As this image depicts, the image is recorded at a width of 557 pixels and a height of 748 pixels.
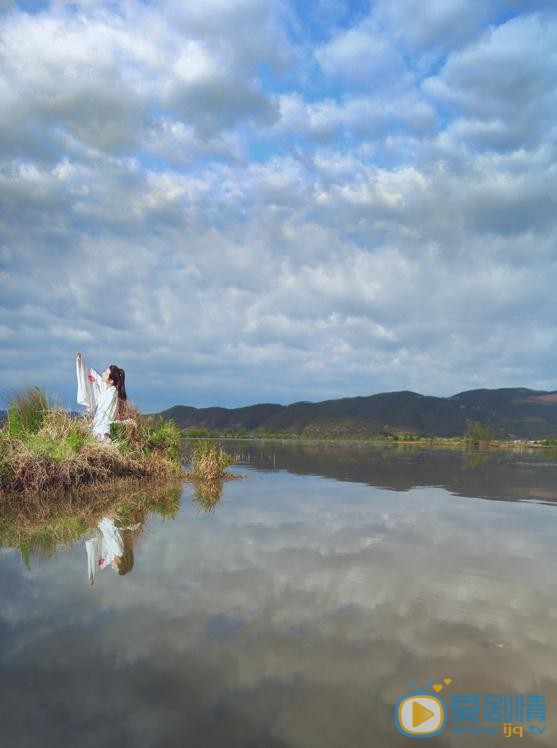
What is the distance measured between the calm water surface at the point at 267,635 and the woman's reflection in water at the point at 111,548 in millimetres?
154

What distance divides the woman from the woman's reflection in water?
297 inches

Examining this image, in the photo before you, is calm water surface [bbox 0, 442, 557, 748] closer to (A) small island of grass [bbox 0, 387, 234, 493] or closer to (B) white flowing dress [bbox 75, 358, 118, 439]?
(A) small island of grass [bbox 0, 387, 234, 493]

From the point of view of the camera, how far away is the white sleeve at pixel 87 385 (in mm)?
16875

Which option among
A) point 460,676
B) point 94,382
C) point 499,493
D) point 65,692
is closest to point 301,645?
point 460,676

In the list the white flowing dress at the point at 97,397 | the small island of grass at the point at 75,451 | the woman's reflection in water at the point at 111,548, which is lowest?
the woman's reflection in water at the point at 111,548

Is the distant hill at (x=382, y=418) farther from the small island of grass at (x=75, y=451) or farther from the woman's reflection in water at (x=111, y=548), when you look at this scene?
the woman's reflection in water at (x=111, y=548)

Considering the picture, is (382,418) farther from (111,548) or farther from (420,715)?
(420,715)

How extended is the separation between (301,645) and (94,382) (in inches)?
586

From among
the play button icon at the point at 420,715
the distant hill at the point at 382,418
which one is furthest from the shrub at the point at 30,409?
the distant hill at the point at 382,418

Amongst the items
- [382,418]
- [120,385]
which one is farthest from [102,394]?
[382,418]

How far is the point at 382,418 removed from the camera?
6693 inches

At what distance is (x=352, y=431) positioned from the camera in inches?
5133

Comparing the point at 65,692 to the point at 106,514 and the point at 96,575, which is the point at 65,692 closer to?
the point at 96,575

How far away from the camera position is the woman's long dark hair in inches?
651
